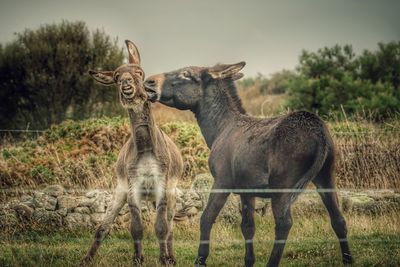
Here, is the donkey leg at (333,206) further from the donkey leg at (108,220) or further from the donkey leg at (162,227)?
the donkey leg at (108,220)

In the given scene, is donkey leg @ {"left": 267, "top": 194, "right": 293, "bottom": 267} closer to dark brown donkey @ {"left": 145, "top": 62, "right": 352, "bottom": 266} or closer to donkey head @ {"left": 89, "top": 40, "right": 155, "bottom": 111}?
dark brown donkey @ {"left": 145, "top": 62, "right": 352, "bottom": 266}

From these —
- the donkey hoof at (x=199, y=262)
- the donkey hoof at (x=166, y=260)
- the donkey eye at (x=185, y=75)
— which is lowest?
the donkey hoof at (x=166, y=260)

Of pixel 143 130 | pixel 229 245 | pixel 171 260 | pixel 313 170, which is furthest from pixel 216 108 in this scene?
pixel 229 245

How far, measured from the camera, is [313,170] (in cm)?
721

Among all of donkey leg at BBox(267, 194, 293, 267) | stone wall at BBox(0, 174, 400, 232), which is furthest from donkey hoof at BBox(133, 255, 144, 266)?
stone wall at BBox(0, 174, 400, 232)

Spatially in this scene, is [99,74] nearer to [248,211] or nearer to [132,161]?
[132,161]

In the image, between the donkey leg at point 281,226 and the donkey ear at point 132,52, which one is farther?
the donkey ear at point 132,52

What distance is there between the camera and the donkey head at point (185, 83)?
27.2 ft

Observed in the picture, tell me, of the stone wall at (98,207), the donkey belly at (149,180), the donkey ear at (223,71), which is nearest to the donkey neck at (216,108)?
the donkey ear at (223,71)

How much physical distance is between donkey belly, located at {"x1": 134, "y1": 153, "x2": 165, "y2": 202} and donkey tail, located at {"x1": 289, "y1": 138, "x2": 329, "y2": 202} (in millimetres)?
2049

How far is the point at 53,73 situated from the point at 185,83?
1649cm

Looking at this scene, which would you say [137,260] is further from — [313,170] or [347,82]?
[347,82]

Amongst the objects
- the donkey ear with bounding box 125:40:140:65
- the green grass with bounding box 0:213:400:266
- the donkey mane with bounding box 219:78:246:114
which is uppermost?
the donkey ear with bounding box 125:40:140:65

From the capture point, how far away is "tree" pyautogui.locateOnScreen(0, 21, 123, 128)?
23.7 metres
